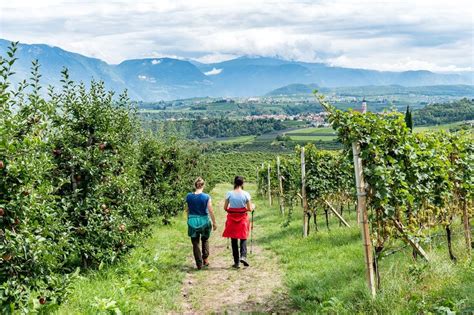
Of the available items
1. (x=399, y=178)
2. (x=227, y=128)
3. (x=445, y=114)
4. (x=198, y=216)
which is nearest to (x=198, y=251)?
(x=198, y=216)

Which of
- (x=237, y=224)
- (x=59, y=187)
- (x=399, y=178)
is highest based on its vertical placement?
(x=59, y=187)

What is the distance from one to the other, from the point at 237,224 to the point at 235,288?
2026 millimetres

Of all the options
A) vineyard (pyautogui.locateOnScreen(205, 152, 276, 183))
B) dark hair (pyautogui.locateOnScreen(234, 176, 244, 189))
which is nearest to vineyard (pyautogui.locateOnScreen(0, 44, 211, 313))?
dark hair (pyautogui.locateOnScreen(234, 176, 244, 189))

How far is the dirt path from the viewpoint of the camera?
7.92 m

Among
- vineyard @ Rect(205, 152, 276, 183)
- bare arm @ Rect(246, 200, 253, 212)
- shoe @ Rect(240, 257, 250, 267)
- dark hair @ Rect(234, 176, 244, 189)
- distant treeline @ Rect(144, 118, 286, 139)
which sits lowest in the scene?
vineyard @ Rect(205, 152, 276, 183)

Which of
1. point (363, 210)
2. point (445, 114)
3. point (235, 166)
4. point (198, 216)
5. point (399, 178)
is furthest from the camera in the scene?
point (445, 114)

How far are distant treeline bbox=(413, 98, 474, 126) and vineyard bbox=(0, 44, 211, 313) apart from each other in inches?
3724

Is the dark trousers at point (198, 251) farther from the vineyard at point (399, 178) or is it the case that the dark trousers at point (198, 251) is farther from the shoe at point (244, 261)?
the vineyard at point (399, 178)

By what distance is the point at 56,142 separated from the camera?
29.0 feet

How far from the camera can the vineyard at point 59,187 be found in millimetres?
5391

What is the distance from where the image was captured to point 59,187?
6.45 metres

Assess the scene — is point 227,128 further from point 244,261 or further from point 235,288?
point 235,288

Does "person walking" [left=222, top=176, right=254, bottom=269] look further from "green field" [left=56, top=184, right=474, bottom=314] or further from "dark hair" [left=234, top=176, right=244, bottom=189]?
"green field" [left=56, top=184, right=474, bottom=314]

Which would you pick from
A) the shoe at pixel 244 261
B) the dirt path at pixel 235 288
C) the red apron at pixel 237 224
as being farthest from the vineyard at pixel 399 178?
the shoe at pixel 244 261
